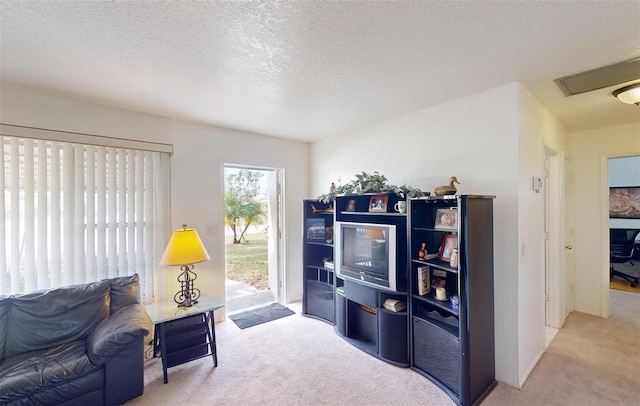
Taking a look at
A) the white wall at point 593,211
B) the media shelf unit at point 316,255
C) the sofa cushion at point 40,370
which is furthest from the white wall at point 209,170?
the white wall at point 593,211

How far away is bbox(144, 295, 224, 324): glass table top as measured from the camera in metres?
2.38

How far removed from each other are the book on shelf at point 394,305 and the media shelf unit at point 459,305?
13 cm

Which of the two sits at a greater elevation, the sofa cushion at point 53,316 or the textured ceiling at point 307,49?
the textured ceiling at point 307,49

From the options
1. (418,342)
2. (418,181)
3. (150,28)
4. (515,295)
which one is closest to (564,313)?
(515,295)

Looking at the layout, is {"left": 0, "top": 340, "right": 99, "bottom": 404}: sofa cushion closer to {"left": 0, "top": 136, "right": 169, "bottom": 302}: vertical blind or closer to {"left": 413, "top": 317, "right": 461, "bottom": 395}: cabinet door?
{"left": 0, "top": 136, "right": 169, "bottom": 302}: vertical blind

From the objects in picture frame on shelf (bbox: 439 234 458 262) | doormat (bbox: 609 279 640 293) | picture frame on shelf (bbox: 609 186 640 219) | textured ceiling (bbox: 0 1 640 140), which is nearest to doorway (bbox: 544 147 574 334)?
textured ceiling (bbox: 0 1 640 140)

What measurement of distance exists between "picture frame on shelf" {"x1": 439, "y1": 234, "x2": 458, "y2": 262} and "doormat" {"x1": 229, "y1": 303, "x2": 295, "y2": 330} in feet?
7.36

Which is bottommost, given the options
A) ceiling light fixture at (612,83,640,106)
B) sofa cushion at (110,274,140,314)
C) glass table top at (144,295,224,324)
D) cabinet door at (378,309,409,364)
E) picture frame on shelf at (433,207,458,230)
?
cabinet door at (378,309,409,364)

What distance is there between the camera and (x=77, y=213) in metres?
2.58

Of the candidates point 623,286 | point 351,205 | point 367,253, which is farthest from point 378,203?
point 623,286

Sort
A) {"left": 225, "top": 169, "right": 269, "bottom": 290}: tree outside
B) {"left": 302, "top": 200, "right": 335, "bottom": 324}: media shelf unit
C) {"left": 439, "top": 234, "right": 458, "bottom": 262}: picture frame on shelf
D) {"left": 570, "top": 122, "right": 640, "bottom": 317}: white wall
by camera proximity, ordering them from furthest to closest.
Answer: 1. {"left": 225, "top": 169, "right": 269, "bottom": 290}: tree outside
2. {"left": 302, "top": 200, "right": 335, "bottom": 324}: media shelf unit
3. {"left": 570, "top": 122, "right": 640, "bottom": 317}: white wall
4. {"left": 439, "top": 234, "right": 458, "bottom": 262}: picture frame on shelf

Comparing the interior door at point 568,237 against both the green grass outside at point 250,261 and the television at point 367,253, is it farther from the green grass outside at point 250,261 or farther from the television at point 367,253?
the green grass outside at point 250,261

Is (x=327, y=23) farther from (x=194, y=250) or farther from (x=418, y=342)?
(x=418, y=342)

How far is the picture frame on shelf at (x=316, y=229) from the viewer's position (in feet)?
11.7
